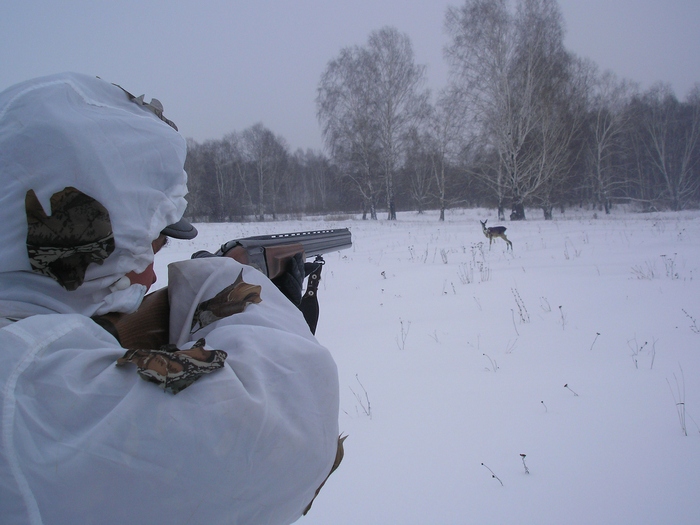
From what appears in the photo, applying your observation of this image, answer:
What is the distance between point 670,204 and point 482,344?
29.8 meters

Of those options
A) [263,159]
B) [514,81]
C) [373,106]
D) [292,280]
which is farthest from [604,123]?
[292,280]

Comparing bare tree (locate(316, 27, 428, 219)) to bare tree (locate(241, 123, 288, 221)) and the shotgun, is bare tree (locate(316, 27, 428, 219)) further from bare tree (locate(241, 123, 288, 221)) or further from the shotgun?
the shotgun

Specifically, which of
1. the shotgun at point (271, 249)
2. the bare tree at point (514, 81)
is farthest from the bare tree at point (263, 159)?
the shotgun at point (271, 249)

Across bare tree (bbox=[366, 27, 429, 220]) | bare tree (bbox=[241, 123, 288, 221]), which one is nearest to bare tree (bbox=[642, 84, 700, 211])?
bare tree (bbox=[366, 27, 429, 220])

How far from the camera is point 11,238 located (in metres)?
0.62

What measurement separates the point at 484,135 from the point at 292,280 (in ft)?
59.1

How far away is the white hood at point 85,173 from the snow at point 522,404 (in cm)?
144

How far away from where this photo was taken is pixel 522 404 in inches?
86.7

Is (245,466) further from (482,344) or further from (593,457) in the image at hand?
(482,344)

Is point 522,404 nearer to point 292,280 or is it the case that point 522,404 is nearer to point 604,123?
point 292,280

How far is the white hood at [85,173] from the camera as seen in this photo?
24.5 inches

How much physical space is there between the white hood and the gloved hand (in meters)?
1.02

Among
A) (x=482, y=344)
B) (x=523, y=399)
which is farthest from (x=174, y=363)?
(x=482, y=344)

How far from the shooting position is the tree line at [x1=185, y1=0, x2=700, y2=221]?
1641 cm
